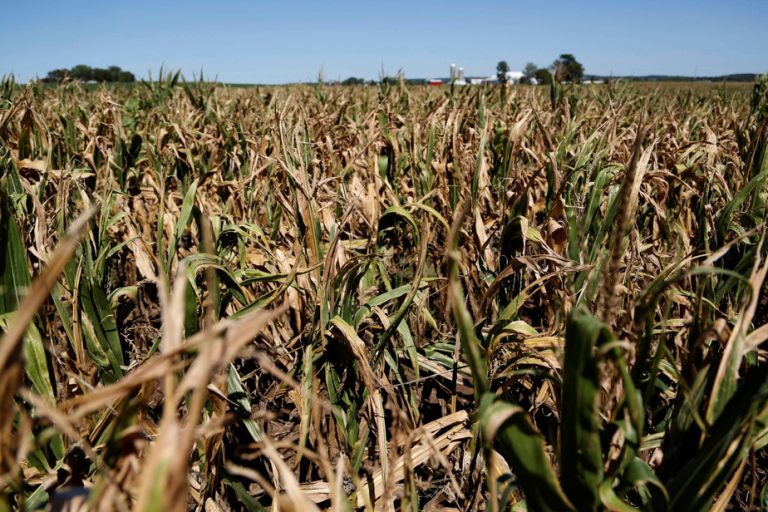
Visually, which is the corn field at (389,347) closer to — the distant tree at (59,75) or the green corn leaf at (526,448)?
the green corn leaf at (526,448)

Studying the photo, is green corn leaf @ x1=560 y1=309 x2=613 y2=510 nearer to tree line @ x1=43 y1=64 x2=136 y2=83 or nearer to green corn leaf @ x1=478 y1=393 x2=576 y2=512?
green corn leaf @ x1=478 y1=393 x2=576 y2=512

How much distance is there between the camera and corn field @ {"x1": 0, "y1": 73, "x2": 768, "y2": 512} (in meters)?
0.59

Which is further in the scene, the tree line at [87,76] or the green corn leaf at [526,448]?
the tree line at [87,76]

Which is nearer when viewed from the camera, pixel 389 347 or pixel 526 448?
pixel 526 448

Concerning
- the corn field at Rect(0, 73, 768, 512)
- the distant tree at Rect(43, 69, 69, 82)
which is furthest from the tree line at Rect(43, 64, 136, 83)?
the corn field at Rect(0, 73, 768, 512)

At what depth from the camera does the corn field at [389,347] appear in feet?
1.93

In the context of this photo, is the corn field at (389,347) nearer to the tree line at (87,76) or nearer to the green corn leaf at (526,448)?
the green corn leaf at (526,448)

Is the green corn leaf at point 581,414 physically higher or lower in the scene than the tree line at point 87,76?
lower

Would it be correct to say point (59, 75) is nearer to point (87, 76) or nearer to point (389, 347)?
point (389, 347)

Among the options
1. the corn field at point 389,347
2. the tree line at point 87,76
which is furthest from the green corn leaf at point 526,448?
the tree line at point 87,76

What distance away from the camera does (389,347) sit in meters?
1.55

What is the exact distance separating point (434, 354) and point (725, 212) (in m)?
0.96

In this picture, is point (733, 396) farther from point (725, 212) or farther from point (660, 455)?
point (725, 212)

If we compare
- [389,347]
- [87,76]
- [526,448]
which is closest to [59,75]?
[389,347]
